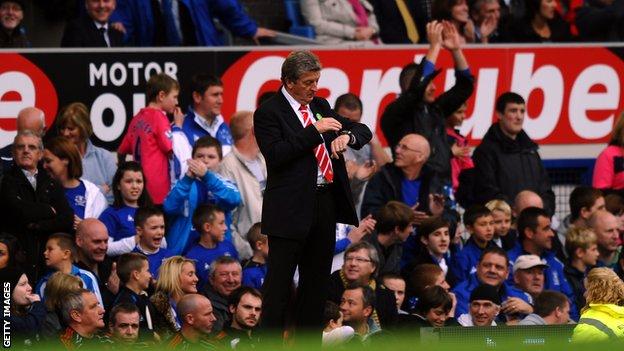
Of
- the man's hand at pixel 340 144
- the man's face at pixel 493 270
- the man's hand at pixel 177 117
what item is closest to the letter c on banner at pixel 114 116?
the man's hand at pixel 177 117

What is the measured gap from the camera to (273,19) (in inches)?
755

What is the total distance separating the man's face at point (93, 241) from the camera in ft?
44.9

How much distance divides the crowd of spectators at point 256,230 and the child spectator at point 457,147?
2 centimetres

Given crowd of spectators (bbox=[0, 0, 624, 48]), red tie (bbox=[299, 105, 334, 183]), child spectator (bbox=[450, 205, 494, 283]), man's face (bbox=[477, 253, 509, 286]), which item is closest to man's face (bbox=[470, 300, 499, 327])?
man's face (bbox=[477, 253, 509, 286])

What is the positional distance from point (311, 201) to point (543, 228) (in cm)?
504

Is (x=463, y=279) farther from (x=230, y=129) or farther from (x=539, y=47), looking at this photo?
(x=539, y=47)

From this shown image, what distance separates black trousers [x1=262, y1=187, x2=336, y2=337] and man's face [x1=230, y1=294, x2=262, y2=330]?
2.01 metres

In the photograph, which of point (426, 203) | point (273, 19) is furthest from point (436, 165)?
point (273, 19)

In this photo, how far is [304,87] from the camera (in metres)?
11.1

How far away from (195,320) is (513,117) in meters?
4.72

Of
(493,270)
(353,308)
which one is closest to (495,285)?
(493,270)

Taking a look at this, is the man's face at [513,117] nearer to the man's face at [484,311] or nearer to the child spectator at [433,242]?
the child spectator at [433,242]

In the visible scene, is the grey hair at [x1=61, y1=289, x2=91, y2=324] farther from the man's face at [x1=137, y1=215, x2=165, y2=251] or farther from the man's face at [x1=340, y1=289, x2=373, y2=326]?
the man's face at [x1=340, y1=289, x2=373, y2=326]

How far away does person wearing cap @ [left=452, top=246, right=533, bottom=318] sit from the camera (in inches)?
577
